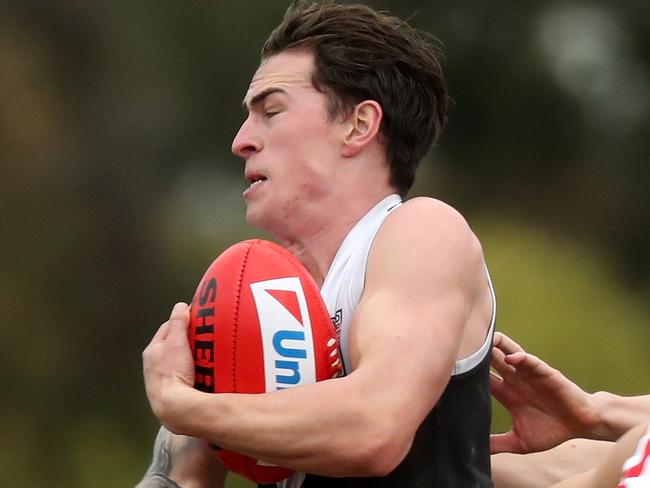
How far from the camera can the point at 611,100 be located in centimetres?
1286

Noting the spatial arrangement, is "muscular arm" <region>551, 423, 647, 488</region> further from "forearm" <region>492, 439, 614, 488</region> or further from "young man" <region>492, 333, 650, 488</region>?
"forearm" <region>492, 439, 614, 488</region>

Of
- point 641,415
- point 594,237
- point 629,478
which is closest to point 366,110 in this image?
point 641,415

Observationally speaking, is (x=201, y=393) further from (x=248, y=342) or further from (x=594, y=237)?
(x=594, y=237)

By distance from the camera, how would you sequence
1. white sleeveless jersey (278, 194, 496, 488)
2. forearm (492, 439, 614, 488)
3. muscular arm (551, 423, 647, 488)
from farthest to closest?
forearm (492, 439, 614, 488) < white sleeveless jersey (278, 194, 496, 488) < muscular arm (551, 423, 647, 488)

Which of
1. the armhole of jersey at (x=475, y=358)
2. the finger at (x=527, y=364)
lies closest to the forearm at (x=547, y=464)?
the finger at (x=527, y=364)

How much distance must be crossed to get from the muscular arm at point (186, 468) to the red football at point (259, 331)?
0.35 m

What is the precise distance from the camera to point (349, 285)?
3771mm

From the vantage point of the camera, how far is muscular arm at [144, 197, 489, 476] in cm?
336

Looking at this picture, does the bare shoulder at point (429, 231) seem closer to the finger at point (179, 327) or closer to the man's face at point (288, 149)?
the man's face at point (288, 149)

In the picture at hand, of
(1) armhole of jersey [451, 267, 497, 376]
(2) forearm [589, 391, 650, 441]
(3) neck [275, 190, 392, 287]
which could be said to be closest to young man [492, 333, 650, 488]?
(2) forearm [589, 391, 650, 441]

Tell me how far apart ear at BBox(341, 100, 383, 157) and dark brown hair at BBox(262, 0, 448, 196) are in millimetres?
24

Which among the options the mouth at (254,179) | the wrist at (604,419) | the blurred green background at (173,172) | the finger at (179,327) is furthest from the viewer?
the blurred green background at (173,172)

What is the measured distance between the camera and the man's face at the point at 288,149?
4.04 metres

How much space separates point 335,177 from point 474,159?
27.5ft
